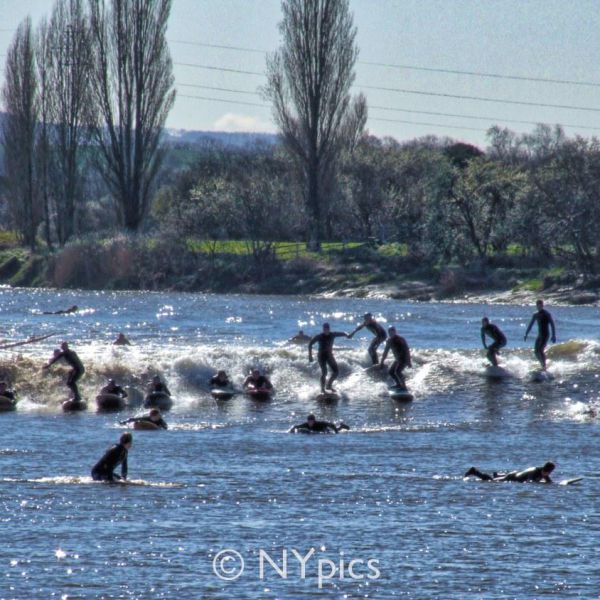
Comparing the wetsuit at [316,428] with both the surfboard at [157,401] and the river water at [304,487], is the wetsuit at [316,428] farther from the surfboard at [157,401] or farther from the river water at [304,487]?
the surfboard at [157,401]

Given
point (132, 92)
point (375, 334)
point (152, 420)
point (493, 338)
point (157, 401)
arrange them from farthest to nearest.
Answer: point (132, 92) → point (375, 334) → point (493, 338) → point (157, 401) → point (152, 420)

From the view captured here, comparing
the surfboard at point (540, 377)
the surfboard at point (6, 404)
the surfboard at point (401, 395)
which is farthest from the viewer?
the surfboard at point (540, 377)

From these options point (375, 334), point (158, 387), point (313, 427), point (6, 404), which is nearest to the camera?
point (313, 427)

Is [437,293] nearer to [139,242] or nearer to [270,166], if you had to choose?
[139,242]

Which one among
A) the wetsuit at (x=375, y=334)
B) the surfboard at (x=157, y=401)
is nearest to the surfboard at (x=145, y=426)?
the surfboard at (x=157, y=401)

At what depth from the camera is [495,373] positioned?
131 ft

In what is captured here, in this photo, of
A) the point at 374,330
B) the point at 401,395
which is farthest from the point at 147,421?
the point at 374,330

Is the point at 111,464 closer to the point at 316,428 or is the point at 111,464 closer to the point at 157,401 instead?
the point at 316,428

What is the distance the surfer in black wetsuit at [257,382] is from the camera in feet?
122

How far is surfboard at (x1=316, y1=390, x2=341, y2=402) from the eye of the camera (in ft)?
122

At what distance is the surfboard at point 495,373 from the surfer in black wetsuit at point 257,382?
6.62m

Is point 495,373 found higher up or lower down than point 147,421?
higher up

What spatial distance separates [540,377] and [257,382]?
820cm

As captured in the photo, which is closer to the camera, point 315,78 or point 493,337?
point 493,337
